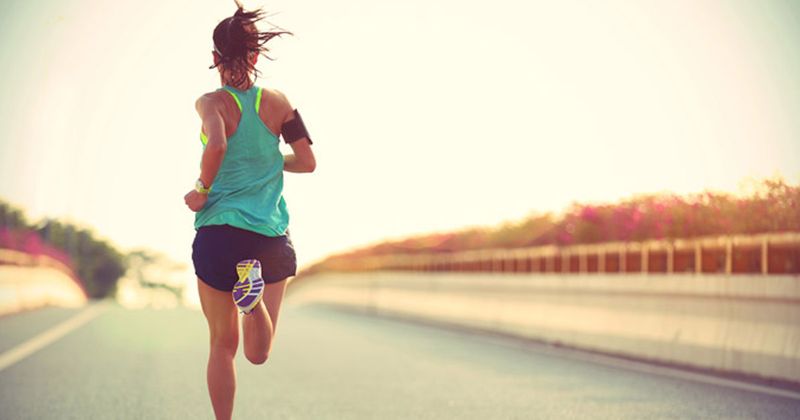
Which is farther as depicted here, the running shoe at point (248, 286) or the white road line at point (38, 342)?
the white road line at point (38, 342)

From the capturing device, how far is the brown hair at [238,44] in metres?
5.25

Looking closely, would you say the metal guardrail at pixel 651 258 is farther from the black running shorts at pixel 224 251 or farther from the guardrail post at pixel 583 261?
the black running shorts at pixel 224 251

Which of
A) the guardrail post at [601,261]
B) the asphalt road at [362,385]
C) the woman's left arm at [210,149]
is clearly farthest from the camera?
the guardrail post at [601,261]

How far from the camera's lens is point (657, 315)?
11.8 metres

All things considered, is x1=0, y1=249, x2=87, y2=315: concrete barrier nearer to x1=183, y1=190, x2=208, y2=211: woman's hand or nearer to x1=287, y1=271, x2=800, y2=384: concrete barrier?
x1=287, y1=271, x2=800, y2=384: concrete barrier

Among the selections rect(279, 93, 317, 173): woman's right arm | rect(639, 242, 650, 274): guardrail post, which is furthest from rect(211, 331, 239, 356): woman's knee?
rect(639, 242, 650, 274): guardrail post

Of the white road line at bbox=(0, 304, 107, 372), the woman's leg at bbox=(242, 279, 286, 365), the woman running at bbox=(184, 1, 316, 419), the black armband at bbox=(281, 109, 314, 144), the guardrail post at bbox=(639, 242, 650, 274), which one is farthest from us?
the guardrail post at bbox=(639, 242, 650, 274)

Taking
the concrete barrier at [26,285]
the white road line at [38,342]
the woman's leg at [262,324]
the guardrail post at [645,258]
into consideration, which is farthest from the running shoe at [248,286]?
the concrete barrier at [26,285]

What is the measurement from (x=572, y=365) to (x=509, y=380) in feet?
5.72

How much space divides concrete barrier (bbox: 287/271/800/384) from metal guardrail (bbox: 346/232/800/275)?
0.61 m

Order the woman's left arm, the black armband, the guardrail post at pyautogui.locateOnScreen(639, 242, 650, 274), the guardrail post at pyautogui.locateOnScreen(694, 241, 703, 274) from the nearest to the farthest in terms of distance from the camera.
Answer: the woman's left arm
the black armband
the guardrail post at pyautogui.locateOnScreen(694, 241, 703, 274)
the guardrail post at pyautogui.locateOnScreen(639, 242, 650, 274)

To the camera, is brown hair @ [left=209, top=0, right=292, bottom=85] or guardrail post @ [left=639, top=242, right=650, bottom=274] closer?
brown hair @ [left=209, top=0, right=292, bottom=85]

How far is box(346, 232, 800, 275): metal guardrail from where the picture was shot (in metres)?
12.1

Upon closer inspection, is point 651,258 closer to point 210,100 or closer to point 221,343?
point 221,343
